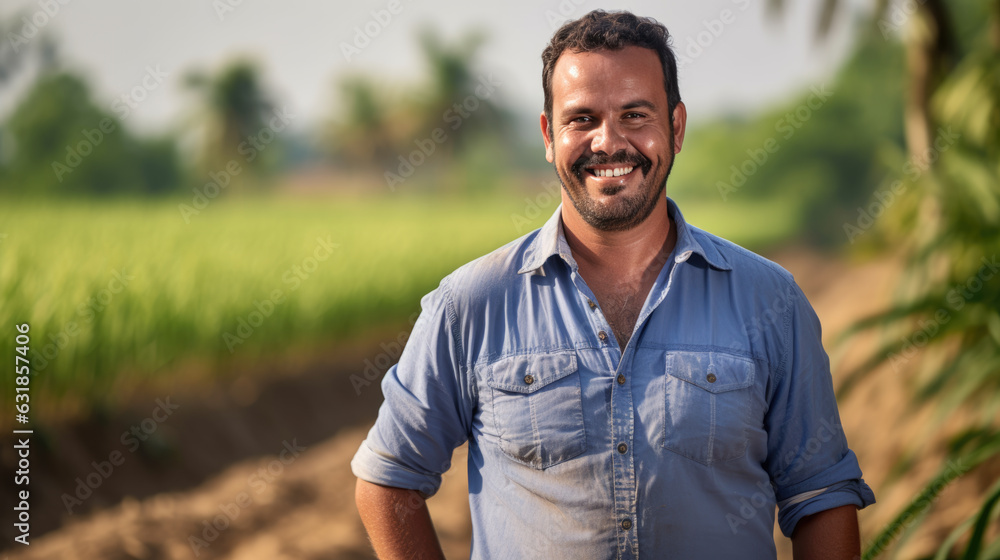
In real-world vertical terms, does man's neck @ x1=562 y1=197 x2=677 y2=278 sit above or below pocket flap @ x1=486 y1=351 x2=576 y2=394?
above

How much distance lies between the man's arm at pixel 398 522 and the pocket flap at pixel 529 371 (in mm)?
267

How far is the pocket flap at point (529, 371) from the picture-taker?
137 centimetres

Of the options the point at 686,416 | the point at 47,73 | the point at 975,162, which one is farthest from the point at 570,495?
the point at 47,73

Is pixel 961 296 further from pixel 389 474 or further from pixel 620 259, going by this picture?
pixel 389 474

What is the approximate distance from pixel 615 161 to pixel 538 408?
446 mm

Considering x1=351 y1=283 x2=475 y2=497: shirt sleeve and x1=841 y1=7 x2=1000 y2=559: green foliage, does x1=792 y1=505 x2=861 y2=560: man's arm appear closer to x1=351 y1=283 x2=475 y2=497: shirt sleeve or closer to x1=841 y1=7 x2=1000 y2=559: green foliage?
x1=841 y1=7 x2=1000 y2=559: green foliage

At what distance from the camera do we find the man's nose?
1.35 m

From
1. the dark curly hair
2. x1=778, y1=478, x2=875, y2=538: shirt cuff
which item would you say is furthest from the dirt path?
the dark curly hair

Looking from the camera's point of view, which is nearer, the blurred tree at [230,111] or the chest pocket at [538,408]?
the chest pocket at [538,408]

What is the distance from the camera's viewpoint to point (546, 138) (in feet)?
4.95

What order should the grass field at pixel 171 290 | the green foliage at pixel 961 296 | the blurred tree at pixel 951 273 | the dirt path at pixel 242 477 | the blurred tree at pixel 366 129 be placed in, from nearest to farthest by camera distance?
the blurred tree at pixel 951 273, the green foliage at pixel 961 296, the dirt path at pixel 242 477, the grass field at pixel 171 290, the blurred tree at pixel 366 129

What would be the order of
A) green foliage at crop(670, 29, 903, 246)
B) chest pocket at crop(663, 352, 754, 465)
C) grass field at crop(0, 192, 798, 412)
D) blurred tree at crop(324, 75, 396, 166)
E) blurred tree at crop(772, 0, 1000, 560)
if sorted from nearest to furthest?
chest pocket at crop(663, 352, 754, 465), blurred tree at crop(772, 0, 1000, 560), grass field at crop(0, 192, 798, 412), green foliage at crop(670, 29, 903, 246), blurred tree at crop(324, 75, 396, 166)

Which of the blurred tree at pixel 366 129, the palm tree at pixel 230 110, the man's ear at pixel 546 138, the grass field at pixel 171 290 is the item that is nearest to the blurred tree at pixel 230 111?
the palm tree at pixel 230 110

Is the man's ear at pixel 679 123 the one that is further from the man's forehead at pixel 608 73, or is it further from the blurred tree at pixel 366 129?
the blurred tree at pixel 366 129
